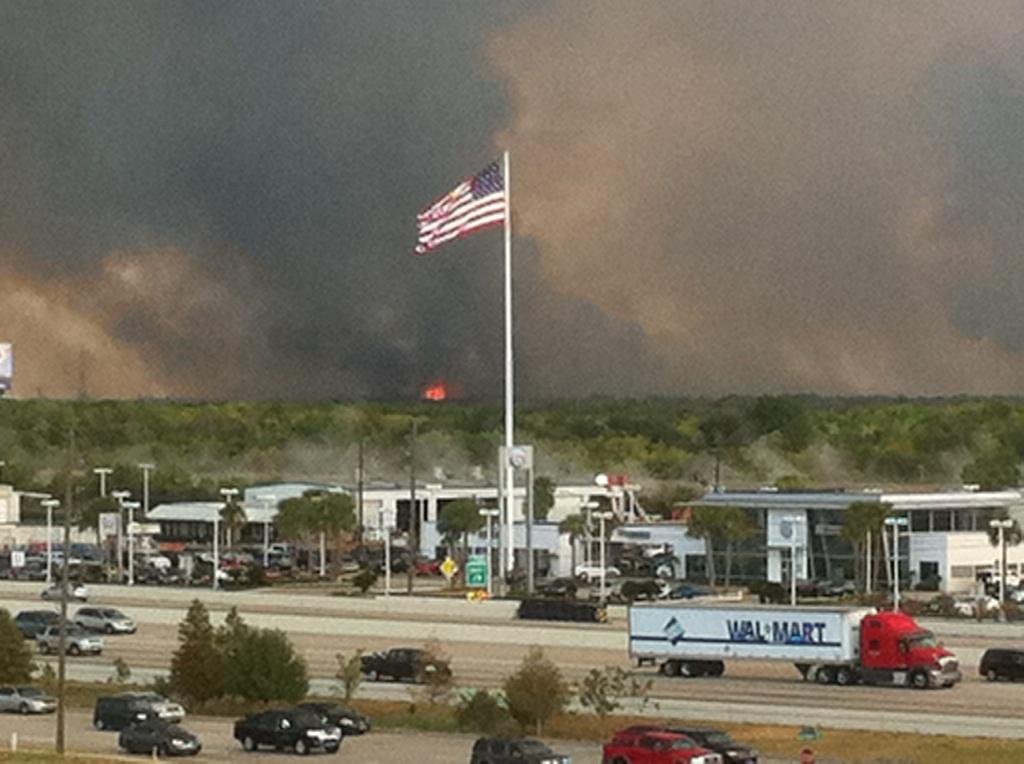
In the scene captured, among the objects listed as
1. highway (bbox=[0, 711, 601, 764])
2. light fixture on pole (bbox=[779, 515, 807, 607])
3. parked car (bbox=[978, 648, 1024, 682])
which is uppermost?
light fixture on pole (bbox=[779, 515, 807, 607])

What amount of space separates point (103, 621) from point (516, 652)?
2116cm

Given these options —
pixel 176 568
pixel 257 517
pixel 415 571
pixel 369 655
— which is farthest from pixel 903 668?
pixel 257 517

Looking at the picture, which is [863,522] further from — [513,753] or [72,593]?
[513,753]

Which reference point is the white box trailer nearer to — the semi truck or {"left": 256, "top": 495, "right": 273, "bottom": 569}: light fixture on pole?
the semi truck

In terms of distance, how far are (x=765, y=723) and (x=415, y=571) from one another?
244 feet

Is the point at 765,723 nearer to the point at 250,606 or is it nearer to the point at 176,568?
the point at 250,606

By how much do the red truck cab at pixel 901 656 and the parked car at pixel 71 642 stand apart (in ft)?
106

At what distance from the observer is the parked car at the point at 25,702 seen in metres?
72.1

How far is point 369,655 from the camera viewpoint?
84.8 m

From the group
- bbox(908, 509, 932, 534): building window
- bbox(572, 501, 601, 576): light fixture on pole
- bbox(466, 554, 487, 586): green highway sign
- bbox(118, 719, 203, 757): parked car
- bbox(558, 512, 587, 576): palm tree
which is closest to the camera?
bbox(118, 719, 203, 757): parked car

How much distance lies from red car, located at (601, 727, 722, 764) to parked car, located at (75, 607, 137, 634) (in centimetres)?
4825

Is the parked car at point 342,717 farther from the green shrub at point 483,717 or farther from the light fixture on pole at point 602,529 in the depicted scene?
the light fixture on pole at point 602,529

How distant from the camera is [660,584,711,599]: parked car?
11506 centimetres

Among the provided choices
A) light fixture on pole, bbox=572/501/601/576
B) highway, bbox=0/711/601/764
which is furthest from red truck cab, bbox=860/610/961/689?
light fixture on pole, bbox=572/501/601/576
